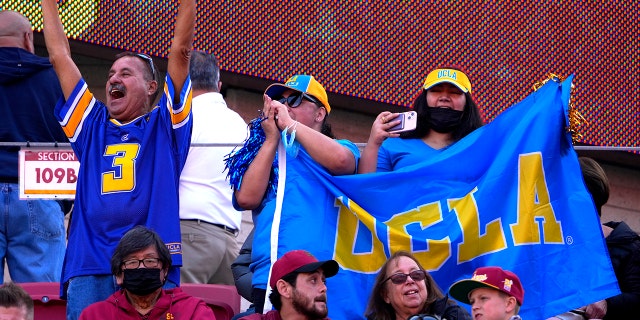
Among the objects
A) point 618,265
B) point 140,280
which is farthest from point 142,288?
point 618,265

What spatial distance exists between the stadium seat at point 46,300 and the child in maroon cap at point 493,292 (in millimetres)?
2028

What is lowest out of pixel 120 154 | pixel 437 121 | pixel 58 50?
pixel 120 154

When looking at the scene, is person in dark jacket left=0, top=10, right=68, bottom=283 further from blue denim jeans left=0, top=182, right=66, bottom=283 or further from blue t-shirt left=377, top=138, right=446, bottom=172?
blue t-shirt left=377, top=138, right=446, bottom=172

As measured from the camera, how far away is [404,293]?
6.17m

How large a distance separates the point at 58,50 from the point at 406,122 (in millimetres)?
1634

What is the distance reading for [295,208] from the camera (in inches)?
259

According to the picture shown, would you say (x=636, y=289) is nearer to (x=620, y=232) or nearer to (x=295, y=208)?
(x=620, y=232)

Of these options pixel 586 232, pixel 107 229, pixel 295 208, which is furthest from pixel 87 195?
pixel 586 232

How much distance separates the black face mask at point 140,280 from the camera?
601cm

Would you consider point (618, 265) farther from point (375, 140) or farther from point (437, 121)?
point (375, 140)

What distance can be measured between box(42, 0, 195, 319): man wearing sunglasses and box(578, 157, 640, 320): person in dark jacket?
209 centimetres

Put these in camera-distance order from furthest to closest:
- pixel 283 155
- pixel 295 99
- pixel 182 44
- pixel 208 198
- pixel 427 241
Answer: pixel 208 198
pixel 295 99
pixel 283 155
pixel 427 241
pixel 182 44

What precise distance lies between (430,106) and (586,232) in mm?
956

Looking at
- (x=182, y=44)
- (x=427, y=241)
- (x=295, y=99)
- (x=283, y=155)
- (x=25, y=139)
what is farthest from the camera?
(x=25, y=139)
